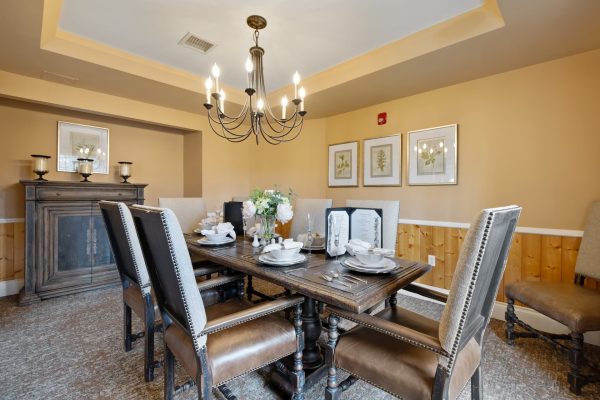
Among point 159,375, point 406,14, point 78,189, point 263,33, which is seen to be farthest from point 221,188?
point 406,14

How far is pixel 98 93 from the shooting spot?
321cm

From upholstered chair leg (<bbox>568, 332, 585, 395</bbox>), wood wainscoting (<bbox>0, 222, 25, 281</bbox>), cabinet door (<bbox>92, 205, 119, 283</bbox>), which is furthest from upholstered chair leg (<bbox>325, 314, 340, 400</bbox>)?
wood wainscoting (<bbox>0, 222, 25, 281</bbox>)

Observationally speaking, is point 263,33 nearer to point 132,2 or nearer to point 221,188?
point 132,2

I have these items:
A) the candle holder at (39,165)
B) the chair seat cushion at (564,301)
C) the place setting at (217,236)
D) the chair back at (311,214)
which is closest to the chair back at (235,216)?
the place setting at (217,236)

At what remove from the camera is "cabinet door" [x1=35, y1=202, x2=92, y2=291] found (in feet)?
9.51

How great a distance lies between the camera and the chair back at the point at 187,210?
9.82ft

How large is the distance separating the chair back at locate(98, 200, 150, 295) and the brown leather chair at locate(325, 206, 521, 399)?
1.12 meters

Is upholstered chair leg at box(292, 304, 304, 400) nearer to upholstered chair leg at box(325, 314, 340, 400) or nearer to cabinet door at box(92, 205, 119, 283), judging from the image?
upholstered chair leg at box(325, 314, 340, 400)

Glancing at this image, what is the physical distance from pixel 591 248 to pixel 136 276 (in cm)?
314

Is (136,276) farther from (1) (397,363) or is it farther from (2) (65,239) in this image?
(2) (65,239)

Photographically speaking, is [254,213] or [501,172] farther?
[501,172]

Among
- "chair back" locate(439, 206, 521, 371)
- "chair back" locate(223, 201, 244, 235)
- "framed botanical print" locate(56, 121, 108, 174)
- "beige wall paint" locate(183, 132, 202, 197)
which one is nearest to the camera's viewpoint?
"chair back" locate(439, 206, 521, 371)

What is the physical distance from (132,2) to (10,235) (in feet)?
9.74

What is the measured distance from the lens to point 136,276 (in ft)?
5.42
